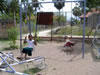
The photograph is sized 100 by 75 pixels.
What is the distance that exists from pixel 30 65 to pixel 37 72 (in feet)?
2.72

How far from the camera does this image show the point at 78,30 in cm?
1592

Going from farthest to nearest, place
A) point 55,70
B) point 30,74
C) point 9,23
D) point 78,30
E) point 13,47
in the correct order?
point 78,30 → point 9,23 → point 13,47 → point 55,70 → point 30,74

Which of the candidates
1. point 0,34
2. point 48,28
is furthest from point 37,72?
point 48,28

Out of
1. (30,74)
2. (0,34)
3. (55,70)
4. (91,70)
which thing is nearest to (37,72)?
(30,74)

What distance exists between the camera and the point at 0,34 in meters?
13.6

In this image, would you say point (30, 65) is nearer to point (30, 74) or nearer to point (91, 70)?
point (30, 74)

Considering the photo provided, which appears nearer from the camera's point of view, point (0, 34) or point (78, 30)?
point (0, 34)

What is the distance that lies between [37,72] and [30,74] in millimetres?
283

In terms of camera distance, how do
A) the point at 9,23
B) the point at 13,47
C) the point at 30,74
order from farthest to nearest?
1. the point at 9,23
2. the point at 13,47
3. the point at 30,74

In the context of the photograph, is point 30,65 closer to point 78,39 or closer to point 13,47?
point 13,47

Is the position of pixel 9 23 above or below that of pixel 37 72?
above

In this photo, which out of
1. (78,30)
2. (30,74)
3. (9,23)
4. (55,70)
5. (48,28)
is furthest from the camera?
(48,28)

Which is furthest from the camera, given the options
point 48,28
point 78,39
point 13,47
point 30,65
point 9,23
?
point 48,28

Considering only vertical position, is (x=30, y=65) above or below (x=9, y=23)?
below
